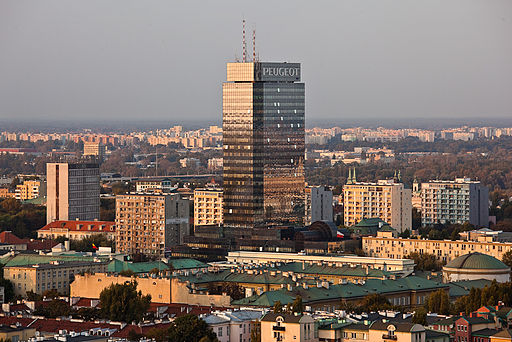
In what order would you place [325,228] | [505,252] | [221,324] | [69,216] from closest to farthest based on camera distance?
[221,324], [505,252], [325,228], [69,216]

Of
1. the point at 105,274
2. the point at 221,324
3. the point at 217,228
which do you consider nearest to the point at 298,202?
the point at 217,228

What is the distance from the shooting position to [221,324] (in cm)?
5944

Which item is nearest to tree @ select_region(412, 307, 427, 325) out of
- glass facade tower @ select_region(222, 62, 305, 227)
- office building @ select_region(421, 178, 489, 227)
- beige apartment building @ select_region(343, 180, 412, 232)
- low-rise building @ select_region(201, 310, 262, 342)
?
low-rise building @ select_region(201, 310, 262, 342)

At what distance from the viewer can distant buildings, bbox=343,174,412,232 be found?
4938 inches

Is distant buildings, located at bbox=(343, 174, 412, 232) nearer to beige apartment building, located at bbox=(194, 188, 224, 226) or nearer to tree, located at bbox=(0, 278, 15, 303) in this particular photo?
beige apartment building, located at bbox=(194, 188, 224, 226)

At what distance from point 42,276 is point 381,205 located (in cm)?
4832

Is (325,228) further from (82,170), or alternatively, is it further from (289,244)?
(82,170)

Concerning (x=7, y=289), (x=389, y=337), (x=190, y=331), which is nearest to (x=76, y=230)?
(x=7, y=289)

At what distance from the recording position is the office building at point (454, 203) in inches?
5221

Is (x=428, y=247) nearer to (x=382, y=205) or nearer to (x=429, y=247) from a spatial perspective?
(x=429, y=247)

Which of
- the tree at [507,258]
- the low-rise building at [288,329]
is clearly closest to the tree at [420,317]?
the low-rise building at [288,329]

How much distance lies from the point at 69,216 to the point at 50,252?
35514 millimetres

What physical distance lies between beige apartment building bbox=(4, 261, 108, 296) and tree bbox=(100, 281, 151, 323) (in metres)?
13.8

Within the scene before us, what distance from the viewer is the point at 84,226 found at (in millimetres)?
122188
